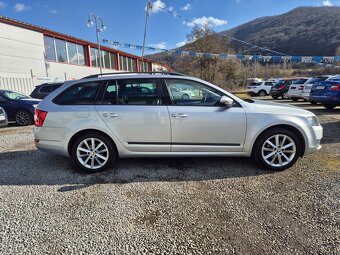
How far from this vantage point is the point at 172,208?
9.71 ft

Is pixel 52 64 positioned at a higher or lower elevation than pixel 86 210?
higher

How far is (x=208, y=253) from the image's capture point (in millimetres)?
2203

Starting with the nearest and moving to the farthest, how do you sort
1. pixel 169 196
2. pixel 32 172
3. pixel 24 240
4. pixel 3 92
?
pixel 24 240 → pixel 169 196 → pixel 32 172 → pixel 3 92

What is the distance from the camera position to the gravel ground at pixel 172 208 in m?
2.33

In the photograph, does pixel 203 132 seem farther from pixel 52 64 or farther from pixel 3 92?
pixel 52 64

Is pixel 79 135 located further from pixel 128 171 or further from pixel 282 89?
pixel 282 89

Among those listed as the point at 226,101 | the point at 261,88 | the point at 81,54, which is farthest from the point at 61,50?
the point at 226,101

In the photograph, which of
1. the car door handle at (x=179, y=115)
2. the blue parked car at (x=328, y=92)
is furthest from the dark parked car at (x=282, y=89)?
the car door handle at (x=179, y=115)

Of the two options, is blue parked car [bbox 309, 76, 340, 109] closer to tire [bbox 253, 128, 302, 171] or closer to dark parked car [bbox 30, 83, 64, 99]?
tire [bbox 253, 128, 302, 171]

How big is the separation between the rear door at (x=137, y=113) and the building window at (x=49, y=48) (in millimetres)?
16733

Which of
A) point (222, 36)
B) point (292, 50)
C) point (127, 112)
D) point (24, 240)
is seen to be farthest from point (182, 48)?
point (292, 50)

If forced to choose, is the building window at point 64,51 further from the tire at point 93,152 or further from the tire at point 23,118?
the tire at point 93,152

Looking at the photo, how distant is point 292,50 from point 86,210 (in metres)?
60.5

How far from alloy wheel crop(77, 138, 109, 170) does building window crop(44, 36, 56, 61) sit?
16.7 meters
